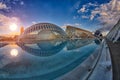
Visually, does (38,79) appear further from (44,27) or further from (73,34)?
(73,34)

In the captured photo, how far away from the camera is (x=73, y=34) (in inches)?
3221

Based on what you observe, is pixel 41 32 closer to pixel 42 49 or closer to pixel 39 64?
pixel 42 49

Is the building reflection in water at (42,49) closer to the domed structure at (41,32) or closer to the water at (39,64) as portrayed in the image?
the water at (39,64)

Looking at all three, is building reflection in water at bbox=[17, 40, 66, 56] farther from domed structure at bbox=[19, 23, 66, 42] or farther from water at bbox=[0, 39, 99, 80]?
domed structure at bbox=[19, 23, 66, 42]

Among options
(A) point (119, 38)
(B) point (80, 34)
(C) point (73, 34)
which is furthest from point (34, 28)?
(B) point (80, 34)

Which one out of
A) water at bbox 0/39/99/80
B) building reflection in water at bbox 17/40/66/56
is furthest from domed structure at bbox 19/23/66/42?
water at bbox 0/39/99/80

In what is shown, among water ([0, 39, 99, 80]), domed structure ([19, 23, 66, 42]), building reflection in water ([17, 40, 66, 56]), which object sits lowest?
water ([0, 39, 99, 80])

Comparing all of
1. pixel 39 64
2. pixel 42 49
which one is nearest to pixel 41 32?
pixel 42 49

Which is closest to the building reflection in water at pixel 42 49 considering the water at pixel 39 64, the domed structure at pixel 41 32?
the water at pixel 39 64

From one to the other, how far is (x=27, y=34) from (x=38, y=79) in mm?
43654

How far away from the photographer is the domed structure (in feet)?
159

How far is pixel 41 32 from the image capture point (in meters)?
51.8

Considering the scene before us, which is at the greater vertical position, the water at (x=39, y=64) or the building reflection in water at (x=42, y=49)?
the building reflection in water at (x=42, y=49)

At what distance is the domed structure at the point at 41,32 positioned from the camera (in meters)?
48.4
